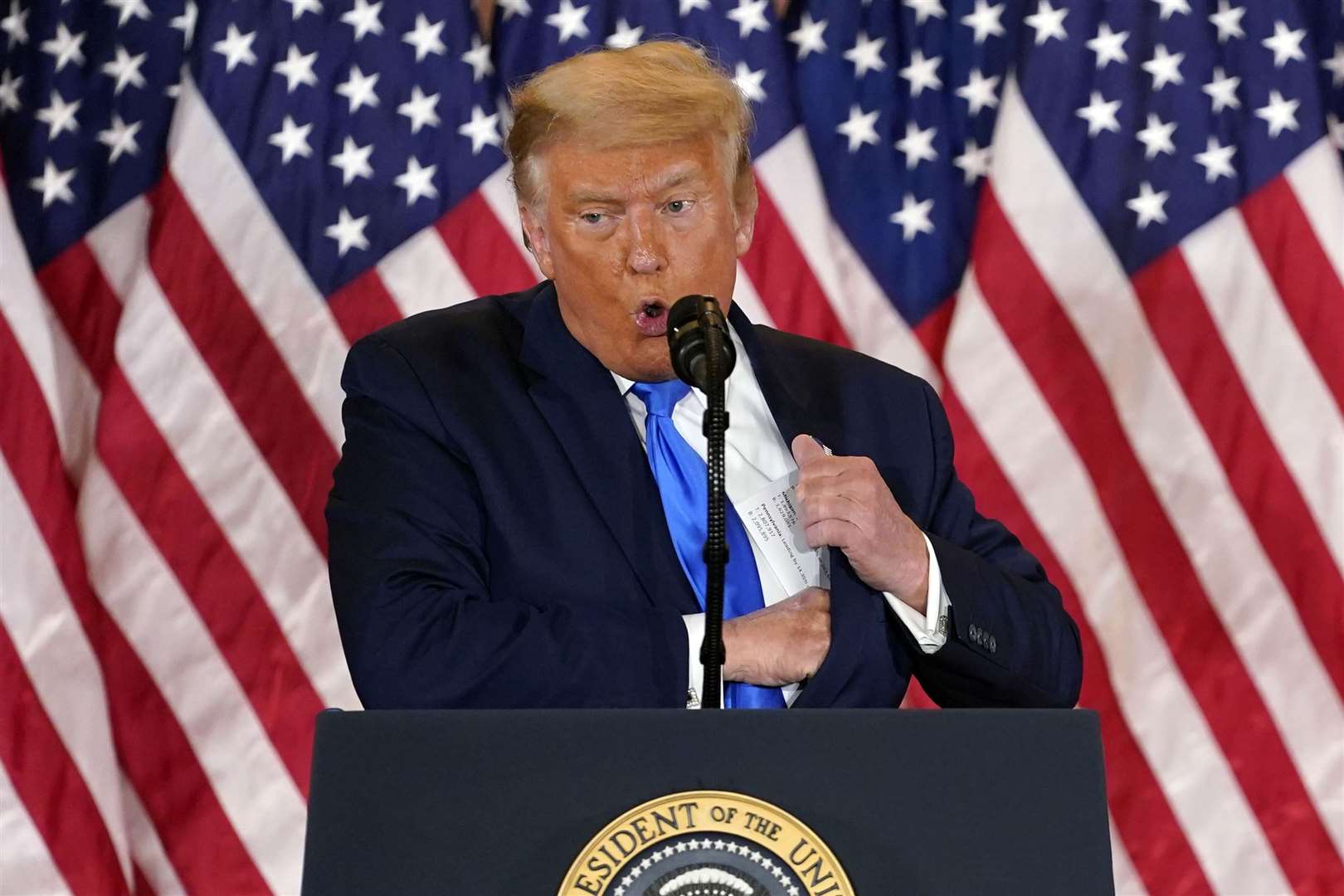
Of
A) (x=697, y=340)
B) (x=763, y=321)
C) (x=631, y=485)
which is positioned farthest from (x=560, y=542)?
(x=763, y=321)

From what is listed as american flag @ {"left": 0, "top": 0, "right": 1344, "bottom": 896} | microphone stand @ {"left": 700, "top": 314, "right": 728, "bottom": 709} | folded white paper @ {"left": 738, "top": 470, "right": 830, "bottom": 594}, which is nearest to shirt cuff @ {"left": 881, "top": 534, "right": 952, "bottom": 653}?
folded white paper @ {"left": 738, "top": 470, "right": 830, "bottom": 594}

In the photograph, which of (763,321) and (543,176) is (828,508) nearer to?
(543,176)

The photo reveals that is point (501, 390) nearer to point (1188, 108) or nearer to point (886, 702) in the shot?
point (886, 702)

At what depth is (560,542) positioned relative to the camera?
1896 mm

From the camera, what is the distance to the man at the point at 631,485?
1.70 metres

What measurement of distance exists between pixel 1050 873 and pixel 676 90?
109 centimetres

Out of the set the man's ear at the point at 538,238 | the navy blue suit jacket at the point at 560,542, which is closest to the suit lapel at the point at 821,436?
the navy blue suit jacket at the point at 560,542

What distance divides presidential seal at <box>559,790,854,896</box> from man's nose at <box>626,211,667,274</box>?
0.92m

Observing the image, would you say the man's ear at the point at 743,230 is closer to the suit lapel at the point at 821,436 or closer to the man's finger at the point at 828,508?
the suit lapel at the point at 821,436

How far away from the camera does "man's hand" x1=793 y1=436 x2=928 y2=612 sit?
5.47 ft

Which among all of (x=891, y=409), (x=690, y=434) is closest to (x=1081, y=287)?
(x=891, y=409)

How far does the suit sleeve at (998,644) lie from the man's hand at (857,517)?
0.07m

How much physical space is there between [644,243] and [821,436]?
33cm

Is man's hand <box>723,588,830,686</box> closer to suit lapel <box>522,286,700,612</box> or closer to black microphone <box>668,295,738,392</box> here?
suit lapel <box>522,286,700,612</box>
